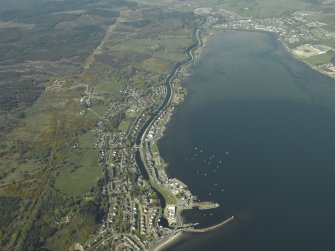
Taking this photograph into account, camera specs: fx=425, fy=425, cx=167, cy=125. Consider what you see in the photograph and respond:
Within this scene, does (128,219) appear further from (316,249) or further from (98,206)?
(316,249)

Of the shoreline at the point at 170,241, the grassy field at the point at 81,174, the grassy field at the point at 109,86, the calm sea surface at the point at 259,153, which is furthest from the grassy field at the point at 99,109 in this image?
the shoreline at the point at 170,241

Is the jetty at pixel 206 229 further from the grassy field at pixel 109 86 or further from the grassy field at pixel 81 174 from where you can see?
the grassy field at pixel 109 86

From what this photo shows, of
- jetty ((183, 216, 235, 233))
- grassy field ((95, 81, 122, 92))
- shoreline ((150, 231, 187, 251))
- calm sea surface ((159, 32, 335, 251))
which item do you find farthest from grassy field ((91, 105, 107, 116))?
shoreline ((150, 231, 187, 251))

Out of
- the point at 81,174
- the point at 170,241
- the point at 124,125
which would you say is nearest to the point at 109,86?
the point at 124,125

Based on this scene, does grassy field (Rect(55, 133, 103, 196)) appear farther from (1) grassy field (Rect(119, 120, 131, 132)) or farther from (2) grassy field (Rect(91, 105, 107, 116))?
(2) grassy field (Rect(91, 105, 107, 116))

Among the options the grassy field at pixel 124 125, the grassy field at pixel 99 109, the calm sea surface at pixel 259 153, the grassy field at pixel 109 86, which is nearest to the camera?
the calm sea surface at pixel 259 153

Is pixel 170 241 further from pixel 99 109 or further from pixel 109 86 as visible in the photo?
pixel 109 86

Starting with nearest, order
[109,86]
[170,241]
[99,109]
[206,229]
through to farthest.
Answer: [170,241], [206,229], [99,109], [109,86]

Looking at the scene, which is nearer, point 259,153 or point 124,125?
point 259,153
